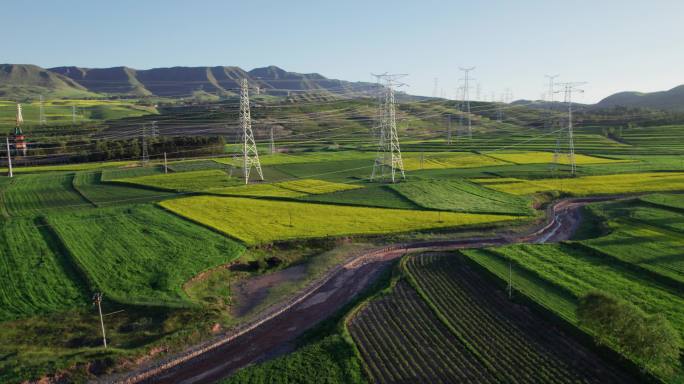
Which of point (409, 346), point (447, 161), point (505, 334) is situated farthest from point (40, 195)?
point (447, 161)

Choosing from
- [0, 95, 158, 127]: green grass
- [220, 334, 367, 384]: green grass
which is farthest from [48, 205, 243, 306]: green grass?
[0, 95, 158, 127]: green grass

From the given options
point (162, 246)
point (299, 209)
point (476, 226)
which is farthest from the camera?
point (299, 209)

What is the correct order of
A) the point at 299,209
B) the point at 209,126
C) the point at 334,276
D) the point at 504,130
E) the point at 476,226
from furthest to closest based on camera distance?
1. the point at 504,130
2. the point at 209,126
3. the point at 299,209
4. the point at 476,226
5. the point at 334,276

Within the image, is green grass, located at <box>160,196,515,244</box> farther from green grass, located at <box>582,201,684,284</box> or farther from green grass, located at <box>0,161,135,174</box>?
green grass, located at <box>0,161,135,174</box>

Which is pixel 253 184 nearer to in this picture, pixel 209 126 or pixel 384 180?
pixel 384 180

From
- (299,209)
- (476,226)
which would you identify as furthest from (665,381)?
(299,209)
